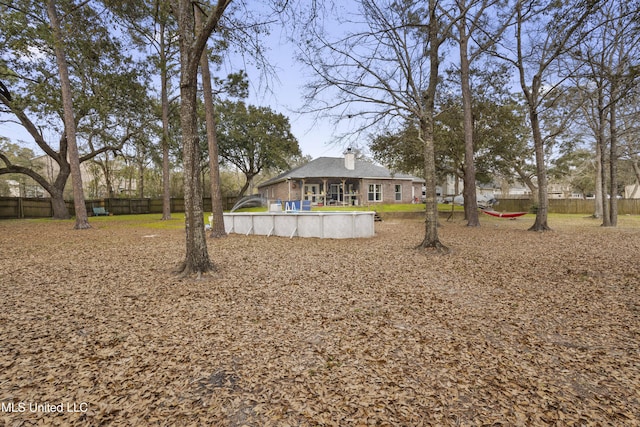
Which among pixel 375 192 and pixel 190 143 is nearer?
pixel 190 143

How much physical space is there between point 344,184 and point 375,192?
3.06 metres

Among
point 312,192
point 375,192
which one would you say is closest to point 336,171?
point 312,192

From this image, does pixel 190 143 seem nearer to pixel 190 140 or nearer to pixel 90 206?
pixel 190 140

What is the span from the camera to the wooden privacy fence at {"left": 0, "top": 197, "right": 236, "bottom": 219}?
62.4 feet

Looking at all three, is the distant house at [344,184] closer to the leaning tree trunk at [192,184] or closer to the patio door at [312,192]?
the patio door at [312,192]

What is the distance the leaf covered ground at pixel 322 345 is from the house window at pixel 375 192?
1889 cm

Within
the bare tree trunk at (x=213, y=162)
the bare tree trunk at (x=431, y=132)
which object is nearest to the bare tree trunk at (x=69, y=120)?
the bare tree trunk at (x=213, y=162)

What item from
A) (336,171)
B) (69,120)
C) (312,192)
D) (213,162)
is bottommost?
(312,192)

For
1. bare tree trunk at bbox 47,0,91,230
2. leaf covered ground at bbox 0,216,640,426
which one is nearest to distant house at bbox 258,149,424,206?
bare tree trunk at bbox 47,0,91,230

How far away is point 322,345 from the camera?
9.68 ft

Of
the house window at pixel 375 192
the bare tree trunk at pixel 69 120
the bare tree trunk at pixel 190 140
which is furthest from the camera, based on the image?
the house window at pixel 375 192

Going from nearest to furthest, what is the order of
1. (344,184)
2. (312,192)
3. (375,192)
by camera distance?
(344,184)
(312,192)
(375,192)

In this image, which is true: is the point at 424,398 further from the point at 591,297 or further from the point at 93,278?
the point at 93,278

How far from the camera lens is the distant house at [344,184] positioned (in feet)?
76.9
